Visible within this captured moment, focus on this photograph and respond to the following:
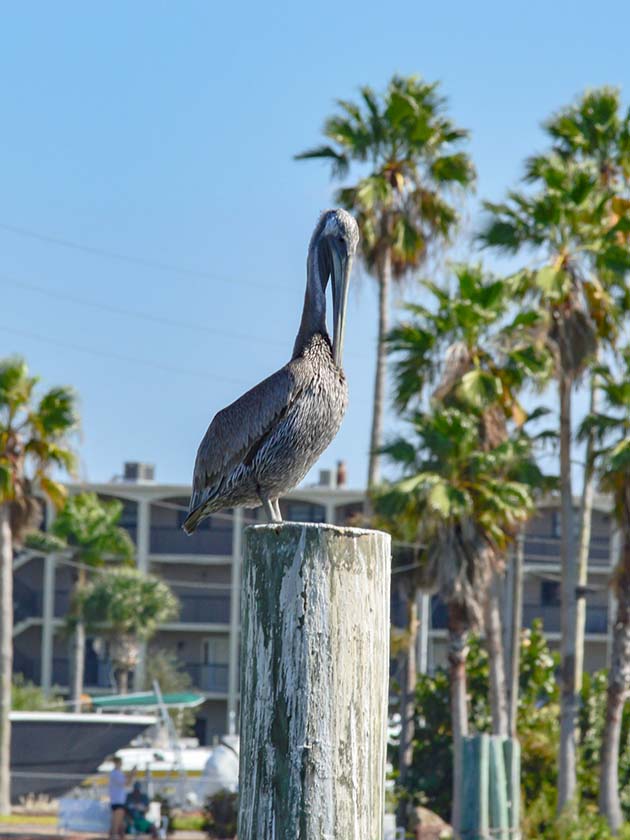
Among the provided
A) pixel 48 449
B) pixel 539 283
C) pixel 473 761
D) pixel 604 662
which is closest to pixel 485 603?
pixel 539 283

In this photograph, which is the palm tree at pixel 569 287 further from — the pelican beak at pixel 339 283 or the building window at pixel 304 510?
the building window at pixel 304 510

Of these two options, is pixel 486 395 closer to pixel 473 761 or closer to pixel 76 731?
pixel 473 761

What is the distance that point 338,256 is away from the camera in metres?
5.50

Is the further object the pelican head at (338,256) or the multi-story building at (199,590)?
the multi-story building at (199,590)

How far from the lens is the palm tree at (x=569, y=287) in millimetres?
25688

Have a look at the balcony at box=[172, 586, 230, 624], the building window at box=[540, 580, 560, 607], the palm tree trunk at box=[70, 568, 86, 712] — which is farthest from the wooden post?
the balcony at box=[172, 586, 230, 624]

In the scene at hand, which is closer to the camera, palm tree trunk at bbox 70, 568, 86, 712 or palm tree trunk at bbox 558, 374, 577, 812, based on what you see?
palm tree trunk at bbox 558, 374, 577, 812

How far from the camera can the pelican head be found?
548 cm

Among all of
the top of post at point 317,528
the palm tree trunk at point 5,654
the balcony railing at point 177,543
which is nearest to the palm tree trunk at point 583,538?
the palm tree trunk at point 5,654

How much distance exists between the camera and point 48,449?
3173cm

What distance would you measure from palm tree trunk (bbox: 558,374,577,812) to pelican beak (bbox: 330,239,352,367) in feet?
66.4

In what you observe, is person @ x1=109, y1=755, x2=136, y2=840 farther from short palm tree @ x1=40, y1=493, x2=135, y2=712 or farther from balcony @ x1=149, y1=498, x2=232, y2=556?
balcony @ x1=149, y1=498, x2=232, y2=556

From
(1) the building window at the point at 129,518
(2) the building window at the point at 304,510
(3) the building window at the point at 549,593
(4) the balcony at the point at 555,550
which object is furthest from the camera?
(1) the building window at the point at 129,518

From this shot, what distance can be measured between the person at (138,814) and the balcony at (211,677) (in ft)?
112
